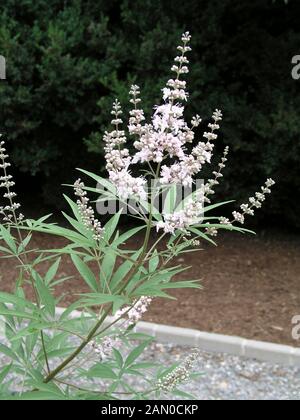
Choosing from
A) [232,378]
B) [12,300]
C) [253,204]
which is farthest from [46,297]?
[232,378]

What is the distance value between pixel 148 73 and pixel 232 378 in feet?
10.9

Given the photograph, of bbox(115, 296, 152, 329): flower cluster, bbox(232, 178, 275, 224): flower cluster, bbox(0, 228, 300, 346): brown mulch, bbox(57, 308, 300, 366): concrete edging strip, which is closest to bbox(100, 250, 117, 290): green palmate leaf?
bbox(115, 296, 152, 329): flower cluster

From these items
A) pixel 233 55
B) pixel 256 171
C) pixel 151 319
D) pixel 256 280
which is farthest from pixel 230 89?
pixel 151 319

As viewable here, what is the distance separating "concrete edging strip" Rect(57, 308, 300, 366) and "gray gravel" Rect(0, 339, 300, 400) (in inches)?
1.9

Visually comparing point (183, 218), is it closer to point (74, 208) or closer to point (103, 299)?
point (103, 299)

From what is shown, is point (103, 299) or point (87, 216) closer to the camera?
point (103, 299)

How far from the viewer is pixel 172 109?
1.83 meters

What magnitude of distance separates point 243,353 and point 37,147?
335 cm

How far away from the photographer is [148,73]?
6488 mm

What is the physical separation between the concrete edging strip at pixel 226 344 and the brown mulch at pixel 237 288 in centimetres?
18

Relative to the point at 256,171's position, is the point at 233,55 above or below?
above

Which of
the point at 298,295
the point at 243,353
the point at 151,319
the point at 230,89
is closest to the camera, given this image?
the point at 243,353

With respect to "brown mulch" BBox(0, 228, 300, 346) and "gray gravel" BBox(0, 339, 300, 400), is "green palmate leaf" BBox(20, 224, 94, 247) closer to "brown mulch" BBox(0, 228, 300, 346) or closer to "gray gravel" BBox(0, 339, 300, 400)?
"gray gravel" BBox(0, 339, 300, 400)

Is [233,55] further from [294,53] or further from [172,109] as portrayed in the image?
[172,109]
